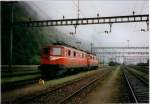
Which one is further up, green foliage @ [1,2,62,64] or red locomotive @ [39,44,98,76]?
green foliage @ [1,2,62,64]

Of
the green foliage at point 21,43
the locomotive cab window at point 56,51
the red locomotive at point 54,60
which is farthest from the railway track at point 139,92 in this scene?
the green foliage at point 21,43

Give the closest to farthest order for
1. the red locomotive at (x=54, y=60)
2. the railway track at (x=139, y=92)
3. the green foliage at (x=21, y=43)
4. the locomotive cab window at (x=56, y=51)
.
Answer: the railway track at (x=139, y=92) < the red locomotive at (x=54, y=60) < the locomotive cab window at (x=56, y=51) < the green foliage at (x=21, y=43)

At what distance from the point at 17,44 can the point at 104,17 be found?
3688 centimetres

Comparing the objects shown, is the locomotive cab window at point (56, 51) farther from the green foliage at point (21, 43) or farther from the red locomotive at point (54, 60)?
the green foliage at point (21, 43)

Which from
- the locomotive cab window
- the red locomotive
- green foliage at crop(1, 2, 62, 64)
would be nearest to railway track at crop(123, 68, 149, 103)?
the red locomotive

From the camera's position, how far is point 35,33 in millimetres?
83125

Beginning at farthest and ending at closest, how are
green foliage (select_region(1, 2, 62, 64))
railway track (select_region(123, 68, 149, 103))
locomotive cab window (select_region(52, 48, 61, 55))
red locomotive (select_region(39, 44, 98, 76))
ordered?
green foliage (select_region(1, 2, 62, 64))
locomotive cab window (select_region(52, 48, 61, 55))
red locomotive (select_region(39, 44, 98, 76))
railway track (select_region(123, 68, 149, 103))

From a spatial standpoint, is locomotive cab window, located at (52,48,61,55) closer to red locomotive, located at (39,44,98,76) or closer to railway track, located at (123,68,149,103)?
red locomotive, located at (39,44,98,76)

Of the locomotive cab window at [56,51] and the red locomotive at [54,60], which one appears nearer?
the red locomotive at [54,60]

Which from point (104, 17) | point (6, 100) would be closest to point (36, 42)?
point (104, 17)

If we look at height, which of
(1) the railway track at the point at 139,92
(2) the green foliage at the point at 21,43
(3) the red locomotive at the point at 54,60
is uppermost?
(2) the green foliage at the point at 21,43

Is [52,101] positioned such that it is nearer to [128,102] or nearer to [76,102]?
[76,102]

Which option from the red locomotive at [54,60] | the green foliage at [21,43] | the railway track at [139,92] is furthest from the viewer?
the green foliage at [21,43]

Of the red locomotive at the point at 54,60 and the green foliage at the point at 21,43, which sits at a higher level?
the green foliage at the point at 21,43
